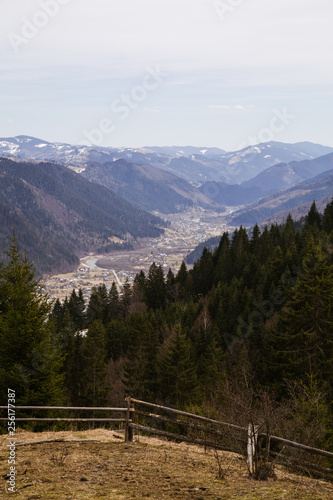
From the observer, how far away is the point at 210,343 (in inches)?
2048

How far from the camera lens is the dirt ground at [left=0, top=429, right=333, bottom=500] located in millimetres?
9383

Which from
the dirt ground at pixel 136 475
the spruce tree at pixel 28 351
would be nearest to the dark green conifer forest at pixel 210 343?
the spruce tree at pixel 28 351

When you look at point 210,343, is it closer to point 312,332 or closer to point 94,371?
point 94,371

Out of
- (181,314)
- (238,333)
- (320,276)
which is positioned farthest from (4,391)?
(181,314)

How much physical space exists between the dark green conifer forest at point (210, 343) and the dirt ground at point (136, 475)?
71.1 inches

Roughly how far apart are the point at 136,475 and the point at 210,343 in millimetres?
42223

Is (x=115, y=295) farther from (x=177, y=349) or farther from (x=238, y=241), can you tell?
(x=177, y=349)

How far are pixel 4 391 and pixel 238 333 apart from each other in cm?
4077

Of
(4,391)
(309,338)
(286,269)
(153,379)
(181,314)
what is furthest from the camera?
(181,314)

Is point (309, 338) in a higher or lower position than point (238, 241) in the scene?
lower

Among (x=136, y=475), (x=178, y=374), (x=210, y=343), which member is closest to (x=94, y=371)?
(x=178, y=374)

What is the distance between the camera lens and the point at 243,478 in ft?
34.9

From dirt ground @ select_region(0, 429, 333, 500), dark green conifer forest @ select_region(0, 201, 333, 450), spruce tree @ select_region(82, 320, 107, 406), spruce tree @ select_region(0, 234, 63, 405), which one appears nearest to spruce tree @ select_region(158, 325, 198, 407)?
dark green conifer forest @ select_region(0, 201, 333, 450)

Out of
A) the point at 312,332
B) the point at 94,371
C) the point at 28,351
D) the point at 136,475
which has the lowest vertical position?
the point at 94,371
